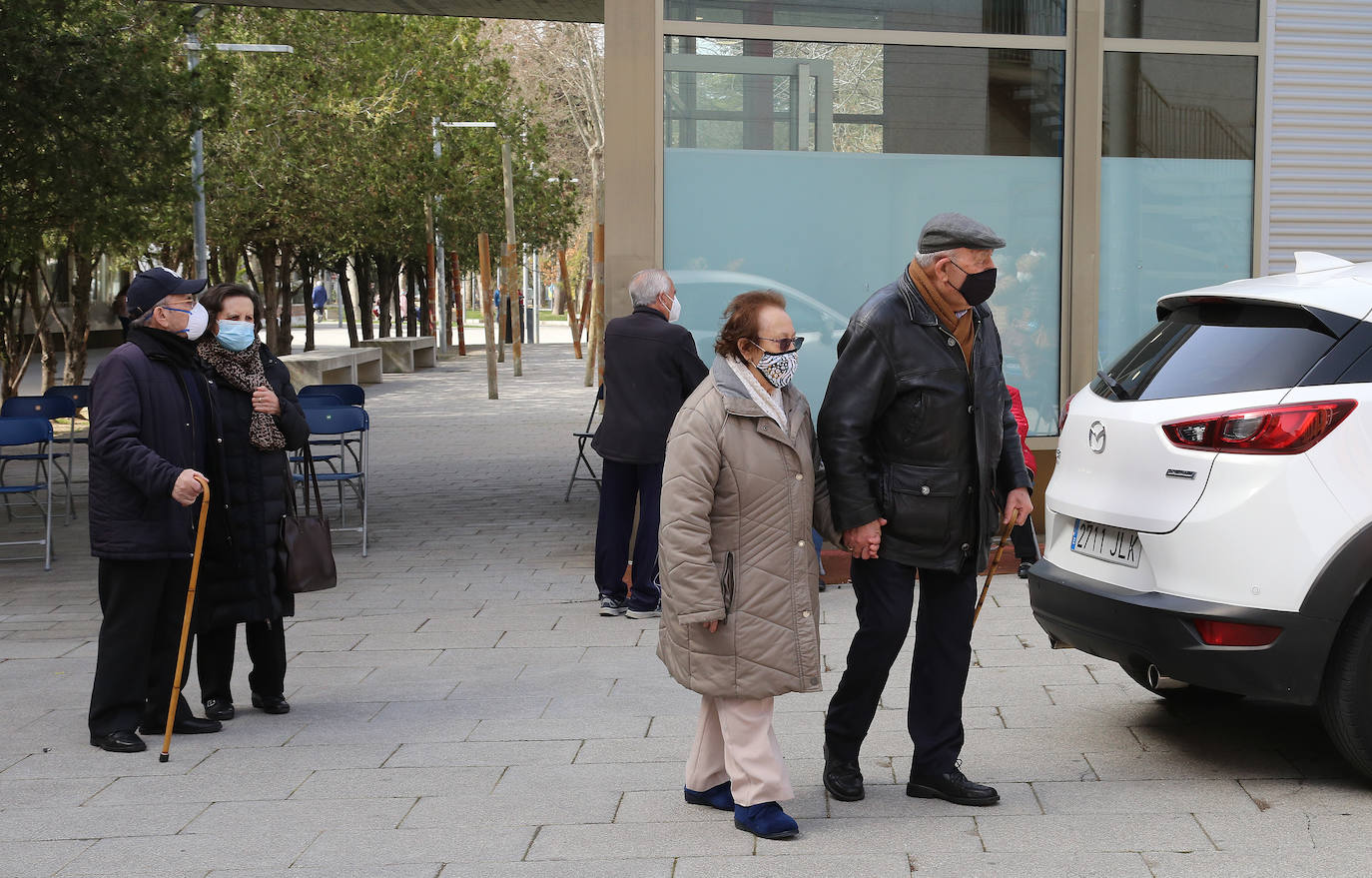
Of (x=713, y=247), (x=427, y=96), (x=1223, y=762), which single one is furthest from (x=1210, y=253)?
(x=427, y=96)

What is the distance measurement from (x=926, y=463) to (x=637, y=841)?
1406mm

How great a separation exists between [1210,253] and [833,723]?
246 inches

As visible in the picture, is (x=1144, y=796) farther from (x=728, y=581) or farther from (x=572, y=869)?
(x=572, y=869)

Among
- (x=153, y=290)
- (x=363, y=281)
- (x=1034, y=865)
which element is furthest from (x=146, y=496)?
(x=363, y=281)

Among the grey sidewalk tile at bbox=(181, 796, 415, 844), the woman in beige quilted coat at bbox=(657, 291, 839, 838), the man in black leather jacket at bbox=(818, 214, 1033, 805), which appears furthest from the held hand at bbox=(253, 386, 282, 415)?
the man in black leather jacket at bbox=(818, 214, 1033, 805)

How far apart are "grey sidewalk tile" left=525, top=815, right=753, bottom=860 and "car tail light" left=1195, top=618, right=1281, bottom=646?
1.52m

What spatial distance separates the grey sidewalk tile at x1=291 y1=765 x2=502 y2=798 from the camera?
16.5 ft

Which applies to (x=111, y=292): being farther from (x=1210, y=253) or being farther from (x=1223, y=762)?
(x=1223, y=762)

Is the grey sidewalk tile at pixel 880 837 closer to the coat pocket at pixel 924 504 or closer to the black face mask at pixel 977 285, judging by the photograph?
the coat pocket at pixel 924 504

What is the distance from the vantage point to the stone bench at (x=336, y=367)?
23.8 meters

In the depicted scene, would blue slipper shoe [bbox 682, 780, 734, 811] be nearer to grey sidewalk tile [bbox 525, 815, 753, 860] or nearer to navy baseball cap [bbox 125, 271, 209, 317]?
grey sidewalk tile [bbox 525, 815, 753, 860]

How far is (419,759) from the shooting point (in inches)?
214

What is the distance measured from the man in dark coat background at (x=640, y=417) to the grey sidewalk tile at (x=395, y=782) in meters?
2.86

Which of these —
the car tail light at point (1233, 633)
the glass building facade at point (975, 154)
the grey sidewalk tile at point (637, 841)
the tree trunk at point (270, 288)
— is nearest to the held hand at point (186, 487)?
the grey sidewalk tile at point (637, 841)
